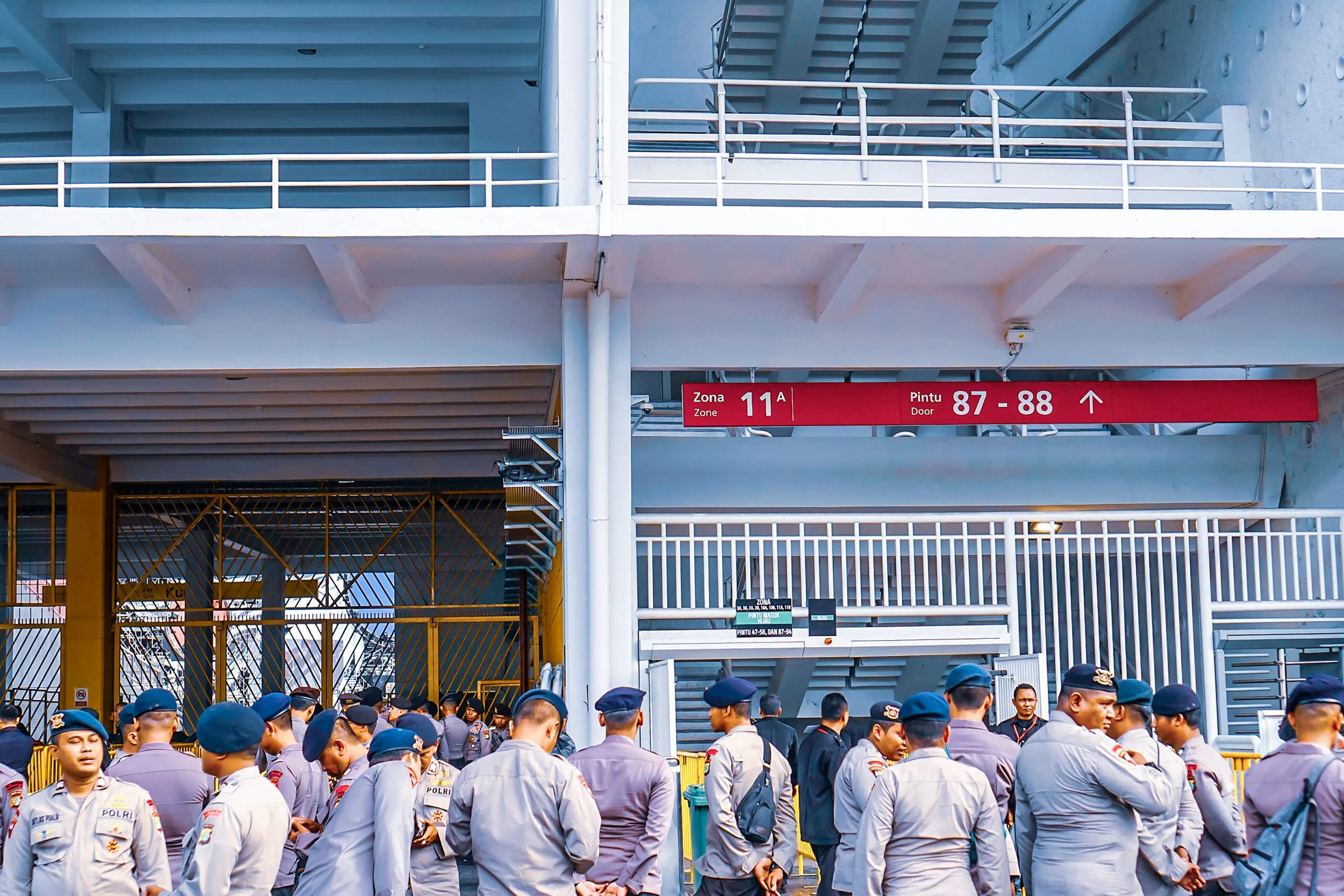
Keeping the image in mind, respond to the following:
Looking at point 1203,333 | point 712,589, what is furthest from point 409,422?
point 1203,333

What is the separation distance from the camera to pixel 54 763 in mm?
15188

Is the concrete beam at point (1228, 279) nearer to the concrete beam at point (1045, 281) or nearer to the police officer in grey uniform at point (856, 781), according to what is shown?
the concrete beam at point (1045, 281)

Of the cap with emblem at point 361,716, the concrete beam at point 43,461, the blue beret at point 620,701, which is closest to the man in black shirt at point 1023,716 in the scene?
the blue beret at point 620,701

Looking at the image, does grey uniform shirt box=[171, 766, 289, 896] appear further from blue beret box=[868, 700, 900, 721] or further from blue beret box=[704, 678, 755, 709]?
blue beret box=[868, 700, 900, 721]

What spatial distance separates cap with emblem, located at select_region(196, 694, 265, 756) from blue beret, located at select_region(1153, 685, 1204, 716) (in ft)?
13.6

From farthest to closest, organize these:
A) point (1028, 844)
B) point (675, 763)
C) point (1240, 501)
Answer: point (1240, 501) → point (675, 763) → point (1028, 844)

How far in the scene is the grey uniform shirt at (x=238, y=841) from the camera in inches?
176

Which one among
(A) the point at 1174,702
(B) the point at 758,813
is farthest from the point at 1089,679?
(B) the point at 758,813

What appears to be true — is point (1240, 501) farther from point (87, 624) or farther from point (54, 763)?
point (87, 624)

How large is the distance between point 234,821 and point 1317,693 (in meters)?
4.08

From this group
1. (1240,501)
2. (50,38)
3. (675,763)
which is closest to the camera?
(675,763)

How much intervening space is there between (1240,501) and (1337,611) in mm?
1645

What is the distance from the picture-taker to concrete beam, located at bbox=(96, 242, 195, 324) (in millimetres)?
10445

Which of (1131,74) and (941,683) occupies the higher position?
(1131,74)
